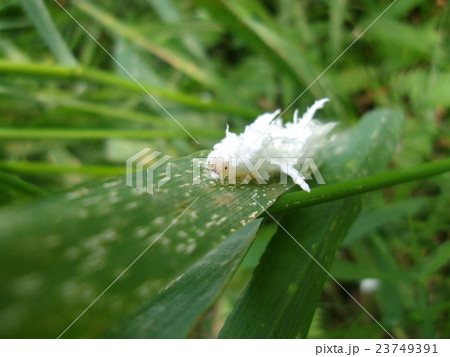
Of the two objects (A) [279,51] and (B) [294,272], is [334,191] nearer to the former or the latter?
(B) [294,272]

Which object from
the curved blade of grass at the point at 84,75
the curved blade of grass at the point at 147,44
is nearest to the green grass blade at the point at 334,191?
the curved blade of grass at the point at 84,75

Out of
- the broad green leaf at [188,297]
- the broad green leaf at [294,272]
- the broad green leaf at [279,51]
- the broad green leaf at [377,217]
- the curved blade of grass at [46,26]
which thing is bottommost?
the broad green leaf at [377,217]

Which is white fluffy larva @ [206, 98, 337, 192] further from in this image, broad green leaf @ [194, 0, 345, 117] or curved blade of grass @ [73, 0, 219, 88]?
curved blade of grass @ [73, 0, 219, 88]

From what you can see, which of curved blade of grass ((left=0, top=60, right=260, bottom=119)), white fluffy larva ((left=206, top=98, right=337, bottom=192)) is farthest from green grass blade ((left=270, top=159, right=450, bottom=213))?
curved blade of grass ((left=0, top=60, right=260, bottom=119))

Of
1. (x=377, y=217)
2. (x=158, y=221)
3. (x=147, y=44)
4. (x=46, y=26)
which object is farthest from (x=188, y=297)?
(x=147, y=44)

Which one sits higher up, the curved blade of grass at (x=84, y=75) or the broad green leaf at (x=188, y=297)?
the curved blade of grass at (x=84, y=75)

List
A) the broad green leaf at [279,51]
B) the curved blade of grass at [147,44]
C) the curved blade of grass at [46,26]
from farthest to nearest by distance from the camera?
1. the curved blade of grass at [147,44]
2. the broad green leaf at [279,51]
3. the curved blade of grass at [46,26]

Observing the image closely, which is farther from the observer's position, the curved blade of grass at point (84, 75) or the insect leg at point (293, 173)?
the curved blade of grass at point (84, 75)

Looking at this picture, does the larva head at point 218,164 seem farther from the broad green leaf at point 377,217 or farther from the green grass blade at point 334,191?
the broad green leaf at point 377,217
